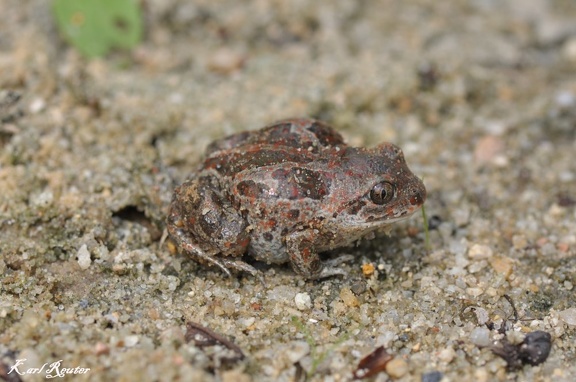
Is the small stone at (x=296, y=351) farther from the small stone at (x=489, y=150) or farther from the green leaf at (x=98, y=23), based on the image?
the green leaf at (x=98, y=23)

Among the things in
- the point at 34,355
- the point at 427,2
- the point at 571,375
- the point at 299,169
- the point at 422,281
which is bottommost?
the point at 571,375

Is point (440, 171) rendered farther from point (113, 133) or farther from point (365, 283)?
point (113, 133)

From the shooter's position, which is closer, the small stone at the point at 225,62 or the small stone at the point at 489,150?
the small stone at the point at 489,150

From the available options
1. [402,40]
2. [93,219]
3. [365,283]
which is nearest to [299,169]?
[365,283]

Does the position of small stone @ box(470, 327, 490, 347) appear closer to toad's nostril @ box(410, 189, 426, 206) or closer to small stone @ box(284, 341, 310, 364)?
toad's nostril @ box(410, 189, 426, 206)

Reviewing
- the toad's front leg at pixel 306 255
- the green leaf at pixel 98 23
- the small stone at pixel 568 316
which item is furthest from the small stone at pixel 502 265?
the green leaf at pixel 98 23

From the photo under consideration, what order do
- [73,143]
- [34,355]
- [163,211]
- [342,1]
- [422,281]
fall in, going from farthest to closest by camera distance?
[342,1] < [73,143] < [163,211] < [422,281] < [34,355]
